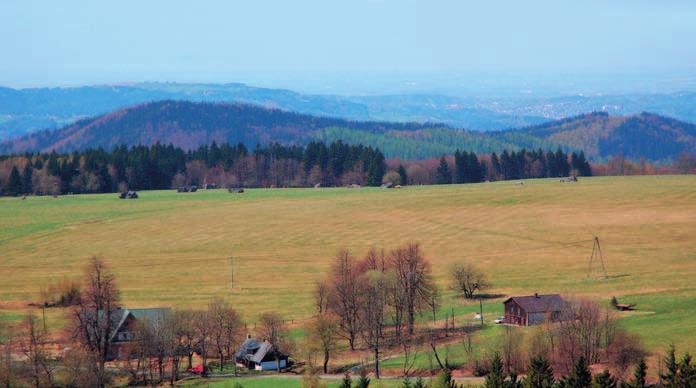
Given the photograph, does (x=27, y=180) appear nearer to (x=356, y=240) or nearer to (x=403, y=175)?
(x=403, y=175)

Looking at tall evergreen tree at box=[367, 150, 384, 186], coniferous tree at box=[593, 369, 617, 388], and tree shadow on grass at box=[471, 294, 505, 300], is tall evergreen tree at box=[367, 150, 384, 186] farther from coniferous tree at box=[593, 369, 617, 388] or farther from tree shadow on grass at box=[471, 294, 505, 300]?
coniferous tree at box=[593, 369, 617, 388]

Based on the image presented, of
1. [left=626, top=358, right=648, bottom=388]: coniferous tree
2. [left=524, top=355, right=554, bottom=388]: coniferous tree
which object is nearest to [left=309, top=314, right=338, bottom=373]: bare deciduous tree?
[left=524, top=355, right=554, bottom=388]: coniferous tree

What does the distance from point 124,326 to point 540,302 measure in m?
27.8

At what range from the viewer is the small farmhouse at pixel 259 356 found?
6392 centimetres

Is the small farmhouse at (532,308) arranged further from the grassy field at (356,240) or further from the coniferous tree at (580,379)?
the coniferous tree at (580,379)

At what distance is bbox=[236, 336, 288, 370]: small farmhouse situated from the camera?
63916mm

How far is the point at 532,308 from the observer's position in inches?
2712

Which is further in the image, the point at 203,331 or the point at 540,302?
the point at 540,302

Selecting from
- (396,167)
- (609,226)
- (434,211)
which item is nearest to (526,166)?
(396,167)

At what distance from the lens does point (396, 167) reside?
183 meters

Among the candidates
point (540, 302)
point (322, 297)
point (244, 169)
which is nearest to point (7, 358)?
point (322, 297)

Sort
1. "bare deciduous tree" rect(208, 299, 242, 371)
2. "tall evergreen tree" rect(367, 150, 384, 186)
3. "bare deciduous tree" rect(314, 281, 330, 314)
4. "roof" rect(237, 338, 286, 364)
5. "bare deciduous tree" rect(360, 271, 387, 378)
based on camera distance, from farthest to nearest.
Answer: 1. "tall evergreen tree" rect(367, 150, 384, 186)
2. "bare deciduous tree" rect(314, 281, 330, 314)
3. "bare deciduous tree" rect(360, 271, 387, 378)
4. "bare deciduous tree" rect(208, 299, 242, 371)
5. "roof" rect(237, 338, 286, 364)

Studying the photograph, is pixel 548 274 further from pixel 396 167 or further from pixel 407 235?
A: pixel 396 167

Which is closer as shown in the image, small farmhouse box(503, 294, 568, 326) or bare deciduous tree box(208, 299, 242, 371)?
bare deciduous tree box(208, 299, 242, 371)
